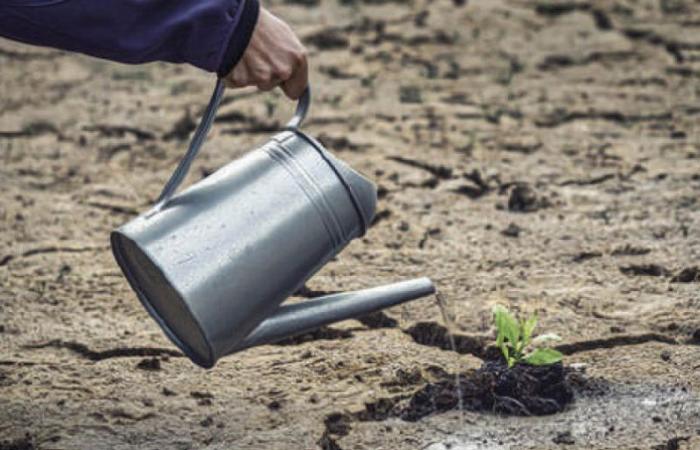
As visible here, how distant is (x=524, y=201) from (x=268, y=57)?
5.18ft

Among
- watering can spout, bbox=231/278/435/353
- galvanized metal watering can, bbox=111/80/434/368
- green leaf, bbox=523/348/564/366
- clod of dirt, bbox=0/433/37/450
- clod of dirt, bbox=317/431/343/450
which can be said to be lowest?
clod of dirt, bbox=0/433/37/450

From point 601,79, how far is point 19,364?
2.74m

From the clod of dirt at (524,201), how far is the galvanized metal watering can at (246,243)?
1332 millimetres

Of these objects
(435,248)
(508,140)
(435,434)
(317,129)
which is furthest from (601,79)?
(435,434)

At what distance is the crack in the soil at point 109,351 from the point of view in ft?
10.0

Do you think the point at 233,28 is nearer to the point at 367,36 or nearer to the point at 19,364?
the point at 19,364

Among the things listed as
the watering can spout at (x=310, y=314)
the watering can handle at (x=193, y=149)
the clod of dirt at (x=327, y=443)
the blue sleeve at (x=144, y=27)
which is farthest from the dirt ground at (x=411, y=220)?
the blue sleeve at (x=144, y=27)

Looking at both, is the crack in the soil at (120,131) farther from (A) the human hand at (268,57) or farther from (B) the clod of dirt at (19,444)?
(A) the human hand at (268,57)

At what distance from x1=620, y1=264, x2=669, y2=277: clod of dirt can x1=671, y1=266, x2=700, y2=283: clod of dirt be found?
0.13 feet

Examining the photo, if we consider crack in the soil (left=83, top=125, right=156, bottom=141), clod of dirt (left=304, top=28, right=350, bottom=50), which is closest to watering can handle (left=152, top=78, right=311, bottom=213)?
crack in the soil (left=83, top=125, right=156, bottom=141)

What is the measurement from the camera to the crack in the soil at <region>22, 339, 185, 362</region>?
3.06m

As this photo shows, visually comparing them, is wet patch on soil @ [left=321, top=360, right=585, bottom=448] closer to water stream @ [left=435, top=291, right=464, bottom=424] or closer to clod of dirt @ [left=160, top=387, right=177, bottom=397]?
water stream @ [left=435, top=291, right=464, bottom=424]

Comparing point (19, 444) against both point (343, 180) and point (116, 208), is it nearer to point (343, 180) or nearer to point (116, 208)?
point (343, 180)

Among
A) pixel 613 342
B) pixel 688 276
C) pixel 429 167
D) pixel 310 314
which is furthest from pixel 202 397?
pixel 429 167
